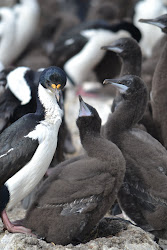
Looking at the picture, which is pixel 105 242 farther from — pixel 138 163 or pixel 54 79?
pixel 54 79

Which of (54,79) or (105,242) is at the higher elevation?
(54,79)

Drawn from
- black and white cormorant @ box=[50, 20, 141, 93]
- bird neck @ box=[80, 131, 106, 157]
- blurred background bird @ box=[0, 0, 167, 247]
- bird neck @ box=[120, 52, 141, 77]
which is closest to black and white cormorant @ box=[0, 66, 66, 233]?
bird neck @ box=[80, 131, 106, 157]

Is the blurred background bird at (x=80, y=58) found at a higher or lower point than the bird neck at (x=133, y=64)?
lower

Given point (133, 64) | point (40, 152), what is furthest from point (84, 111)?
point (133, 64)

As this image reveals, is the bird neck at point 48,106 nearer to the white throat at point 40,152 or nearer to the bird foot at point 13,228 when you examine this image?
the white throat at point 40,152

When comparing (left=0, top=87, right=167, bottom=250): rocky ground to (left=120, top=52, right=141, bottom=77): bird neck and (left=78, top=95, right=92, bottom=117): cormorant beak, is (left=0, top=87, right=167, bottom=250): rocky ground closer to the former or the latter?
(left=78, top=95, right=92, bottom=117): cormorant beak

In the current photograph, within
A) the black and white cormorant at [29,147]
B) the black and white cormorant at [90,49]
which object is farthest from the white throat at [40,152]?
the black and white cormorant at [90,49]

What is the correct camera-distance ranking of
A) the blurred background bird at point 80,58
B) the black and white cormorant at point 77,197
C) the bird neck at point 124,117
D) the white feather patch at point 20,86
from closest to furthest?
the black and white cormorant at point 77,197 < the bird neck at point 124,117 < the white feather patch at point 20,86 < the blurred background bird at point 80,58

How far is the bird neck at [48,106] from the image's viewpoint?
15.0ft

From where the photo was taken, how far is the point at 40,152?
4473mm

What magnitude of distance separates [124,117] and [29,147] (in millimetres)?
1057

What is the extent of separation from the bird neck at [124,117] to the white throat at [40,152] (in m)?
0.70

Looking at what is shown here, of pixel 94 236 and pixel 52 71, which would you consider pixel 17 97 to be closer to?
pixel 52 71

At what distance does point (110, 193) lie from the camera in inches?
177
